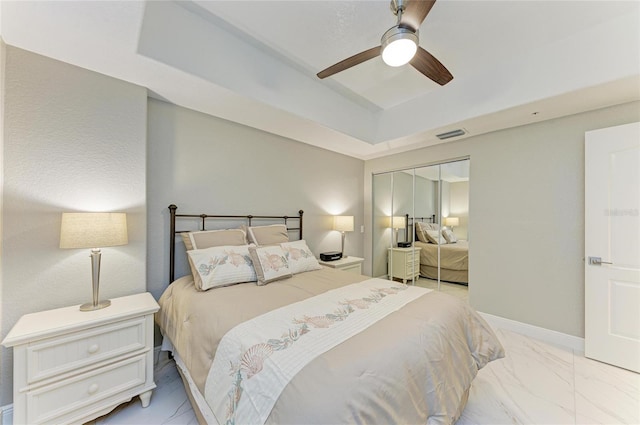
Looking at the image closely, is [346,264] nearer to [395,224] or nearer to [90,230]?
[395,224]

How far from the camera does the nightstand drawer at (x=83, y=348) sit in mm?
1350

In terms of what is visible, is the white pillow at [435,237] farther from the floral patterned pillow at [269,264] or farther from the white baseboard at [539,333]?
the floral patterned pillow at [269,264]

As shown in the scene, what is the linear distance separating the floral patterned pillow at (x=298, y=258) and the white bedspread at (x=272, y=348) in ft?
2.57

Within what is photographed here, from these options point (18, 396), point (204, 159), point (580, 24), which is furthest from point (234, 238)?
point (580, 24)

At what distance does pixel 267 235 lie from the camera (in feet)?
9.08

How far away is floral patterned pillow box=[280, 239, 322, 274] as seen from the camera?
2.46 m

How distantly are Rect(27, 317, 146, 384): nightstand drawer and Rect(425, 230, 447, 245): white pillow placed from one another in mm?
3682

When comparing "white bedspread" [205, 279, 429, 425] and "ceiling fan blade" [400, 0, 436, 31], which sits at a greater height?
"ceiling fan blade" [400, 0, 436, 31]

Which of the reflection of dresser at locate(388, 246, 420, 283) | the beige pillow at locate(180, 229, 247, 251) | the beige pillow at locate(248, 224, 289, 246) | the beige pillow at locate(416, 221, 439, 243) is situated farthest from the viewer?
the reflection of dresser at locate(388, 246, 420, 283)

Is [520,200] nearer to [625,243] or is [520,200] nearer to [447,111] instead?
[625,243]

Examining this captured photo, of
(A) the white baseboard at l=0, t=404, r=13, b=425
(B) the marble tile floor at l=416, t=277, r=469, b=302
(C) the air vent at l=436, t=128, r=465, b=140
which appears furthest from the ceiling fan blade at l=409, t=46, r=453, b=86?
(A) the white baseboard at l=0, t=404, r=13, b=425

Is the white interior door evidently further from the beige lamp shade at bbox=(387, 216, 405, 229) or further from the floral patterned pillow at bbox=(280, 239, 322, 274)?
the floral patterned pillow at bbox=(280, 239, 322, 274)

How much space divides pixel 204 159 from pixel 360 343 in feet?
7.73

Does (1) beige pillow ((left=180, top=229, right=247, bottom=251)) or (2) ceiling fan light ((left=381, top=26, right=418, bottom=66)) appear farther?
(1) beige pillow ((left=180, top=229, right=247, bottom=251))
